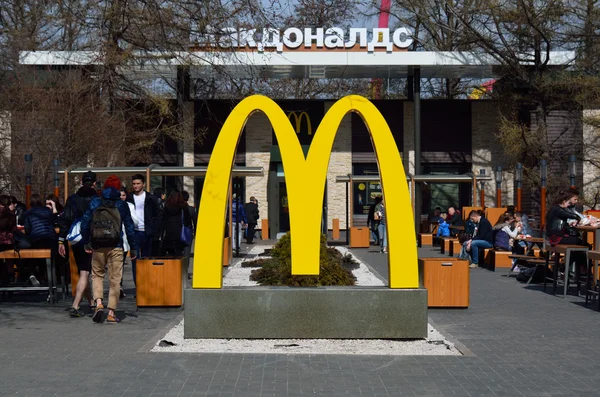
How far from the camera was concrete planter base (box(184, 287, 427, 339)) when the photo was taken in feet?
33.5

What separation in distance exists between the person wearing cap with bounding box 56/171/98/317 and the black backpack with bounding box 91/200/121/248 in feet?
2.55

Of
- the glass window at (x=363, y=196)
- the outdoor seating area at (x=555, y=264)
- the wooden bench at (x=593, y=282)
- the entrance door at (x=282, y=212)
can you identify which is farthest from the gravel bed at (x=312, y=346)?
the entrance door at (x=282, y=212)

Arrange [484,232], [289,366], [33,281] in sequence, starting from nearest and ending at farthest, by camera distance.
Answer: [289,366] < [33,281] < [484,232]

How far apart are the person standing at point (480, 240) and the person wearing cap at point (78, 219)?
36.9ft

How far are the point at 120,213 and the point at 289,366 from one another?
4.16 metres

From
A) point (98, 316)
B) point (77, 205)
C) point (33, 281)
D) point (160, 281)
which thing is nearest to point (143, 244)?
point (160, 281)

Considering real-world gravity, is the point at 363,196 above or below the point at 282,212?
above

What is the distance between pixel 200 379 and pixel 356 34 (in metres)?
30.0

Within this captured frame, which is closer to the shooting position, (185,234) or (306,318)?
(306,318)

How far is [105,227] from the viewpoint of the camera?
11.4 m

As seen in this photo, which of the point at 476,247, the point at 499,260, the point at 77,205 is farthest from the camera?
the point at 476,247

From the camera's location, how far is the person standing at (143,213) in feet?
45.8

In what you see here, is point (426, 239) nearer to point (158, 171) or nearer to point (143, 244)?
point (158, 171)

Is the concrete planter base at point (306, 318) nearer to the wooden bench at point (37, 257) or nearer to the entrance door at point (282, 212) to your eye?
the wooden bench at point (37, 257)
